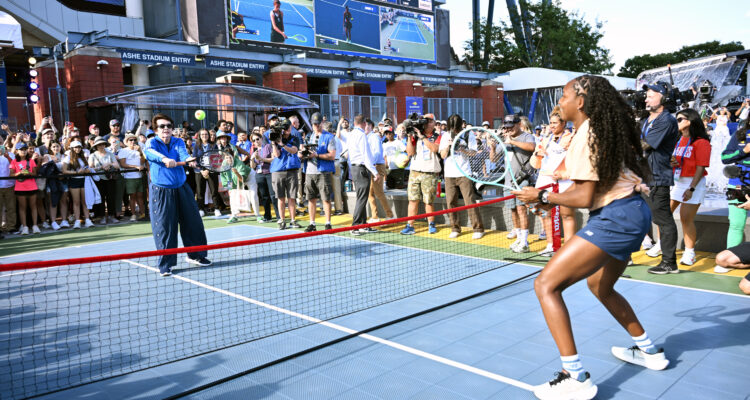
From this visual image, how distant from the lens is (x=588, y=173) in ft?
11.5

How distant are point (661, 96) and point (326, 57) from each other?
23.5 metres

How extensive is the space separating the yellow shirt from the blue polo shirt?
5828mm

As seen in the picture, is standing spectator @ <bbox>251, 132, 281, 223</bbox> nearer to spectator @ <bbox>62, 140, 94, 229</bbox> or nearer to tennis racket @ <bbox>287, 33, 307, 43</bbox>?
spectator @ <bbox>62, 140, 94, 229</bbox>

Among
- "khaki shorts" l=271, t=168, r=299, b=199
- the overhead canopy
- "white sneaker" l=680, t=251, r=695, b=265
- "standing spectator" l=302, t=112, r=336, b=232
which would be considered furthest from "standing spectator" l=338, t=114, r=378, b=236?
the overhead canopy

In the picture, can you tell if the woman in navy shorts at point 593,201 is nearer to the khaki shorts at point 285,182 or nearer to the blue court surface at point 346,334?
the blue court surface at point 346,334

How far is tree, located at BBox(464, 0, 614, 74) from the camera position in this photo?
4434 cm

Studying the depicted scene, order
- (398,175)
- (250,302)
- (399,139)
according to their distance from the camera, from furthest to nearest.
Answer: (398,175)
(399,139)
(250,302)

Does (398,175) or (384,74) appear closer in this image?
(398,175)

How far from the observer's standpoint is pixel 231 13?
83.6 feet

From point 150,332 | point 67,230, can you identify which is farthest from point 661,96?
point 67,230

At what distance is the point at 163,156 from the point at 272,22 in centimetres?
2108

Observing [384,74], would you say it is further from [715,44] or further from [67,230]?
[715,44]

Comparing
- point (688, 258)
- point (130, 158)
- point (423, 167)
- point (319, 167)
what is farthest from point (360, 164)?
point (130, 158)

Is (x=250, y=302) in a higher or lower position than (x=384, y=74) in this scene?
lower
